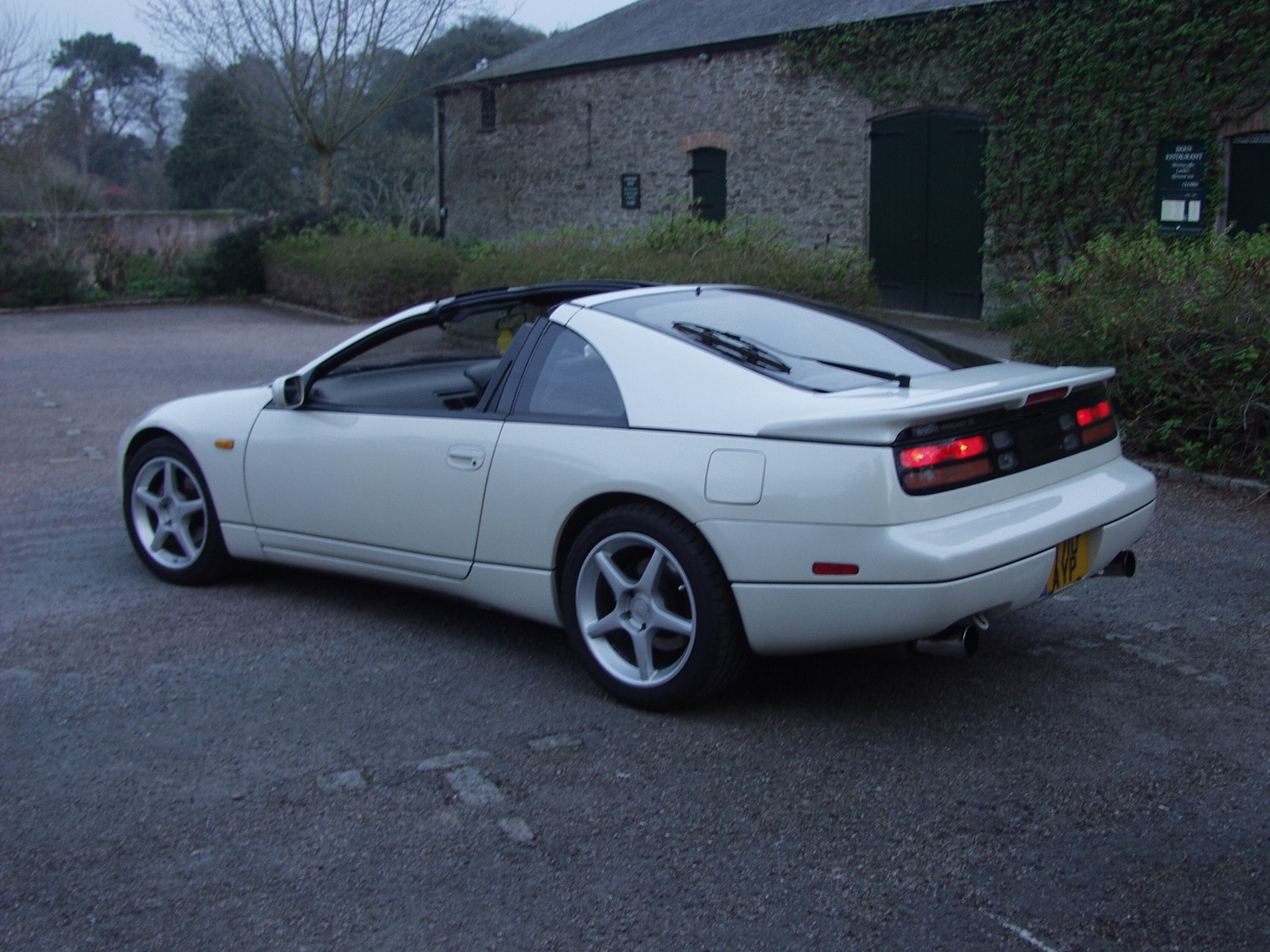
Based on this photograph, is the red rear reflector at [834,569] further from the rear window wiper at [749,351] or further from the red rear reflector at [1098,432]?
the red rear reflector at [1098,432]

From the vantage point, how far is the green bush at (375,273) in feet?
64.4

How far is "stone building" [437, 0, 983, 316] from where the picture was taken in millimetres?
17938

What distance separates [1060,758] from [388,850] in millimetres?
1895

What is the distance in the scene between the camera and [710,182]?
21.7 metres

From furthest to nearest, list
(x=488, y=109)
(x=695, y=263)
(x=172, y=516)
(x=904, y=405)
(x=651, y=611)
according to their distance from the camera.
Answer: (x=488, y=109), (x=695, y=263), (x=172, y=516), (x=651, y=611), (x=904, y=405)

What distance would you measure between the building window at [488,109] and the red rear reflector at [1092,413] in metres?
24.0

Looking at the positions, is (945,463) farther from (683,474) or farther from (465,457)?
(465,457)

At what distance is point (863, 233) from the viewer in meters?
18.8

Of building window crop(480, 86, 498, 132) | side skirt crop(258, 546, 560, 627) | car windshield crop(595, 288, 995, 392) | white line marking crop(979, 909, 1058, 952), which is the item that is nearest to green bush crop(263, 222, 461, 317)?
building window crop(480, 86, 498, 132)

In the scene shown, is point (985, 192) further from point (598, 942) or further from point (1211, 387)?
point (598, 942)

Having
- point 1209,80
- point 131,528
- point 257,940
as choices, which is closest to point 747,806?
point 257,940

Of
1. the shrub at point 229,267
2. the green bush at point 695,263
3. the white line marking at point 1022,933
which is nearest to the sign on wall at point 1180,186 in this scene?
the green bush at point 695,263

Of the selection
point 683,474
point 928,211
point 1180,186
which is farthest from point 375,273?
point 683,474

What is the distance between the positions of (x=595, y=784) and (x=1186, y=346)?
5456 millimetres
